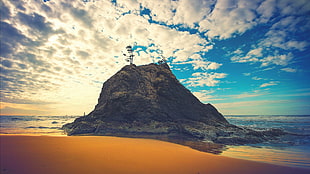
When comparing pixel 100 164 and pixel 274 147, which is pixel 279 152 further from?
pixel 100 164

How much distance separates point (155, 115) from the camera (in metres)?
21.8

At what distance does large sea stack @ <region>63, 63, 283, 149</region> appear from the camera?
18422 mm

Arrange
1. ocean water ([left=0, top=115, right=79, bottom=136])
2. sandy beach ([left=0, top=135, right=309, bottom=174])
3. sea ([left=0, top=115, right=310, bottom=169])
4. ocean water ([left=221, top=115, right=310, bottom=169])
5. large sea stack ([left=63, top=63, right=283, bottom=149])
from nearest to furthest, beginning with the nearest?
sandy beach ([left=0, top=135, right=309, bottom=174]) < ocean water ([left=221, top=115, right=310, bottom=169]) < sea ([left=0, top=115, right=310, bottom=169]) < large sea stack ([left=63, top=63, right=283, bottom=149]) < ocean water ([left=0, top=115, right=79, bottom=136])

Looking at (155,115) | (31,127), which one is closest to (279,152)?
(155,115)

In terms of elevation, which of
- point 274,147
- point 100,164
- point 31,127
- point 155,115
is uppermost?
point 155,115

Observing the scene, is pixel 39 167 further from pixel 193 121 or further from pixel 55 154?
pixel 193 121

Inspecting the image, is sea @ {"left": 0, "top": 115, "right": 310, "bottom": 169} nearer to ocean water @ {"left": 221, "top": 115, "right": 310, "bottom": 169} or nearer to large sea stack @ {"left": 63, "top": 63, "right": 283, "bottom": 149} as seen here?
ocean water @ {"left": 221, "top": 115, "right": 310, "bottom": 169}

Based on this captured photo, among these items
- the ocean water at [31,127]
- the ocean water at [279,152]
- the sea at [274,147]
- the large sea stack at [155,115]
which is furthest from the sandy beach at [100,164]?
the ocean water at [31,127]

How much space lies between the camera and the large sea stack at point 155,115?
60.4ft

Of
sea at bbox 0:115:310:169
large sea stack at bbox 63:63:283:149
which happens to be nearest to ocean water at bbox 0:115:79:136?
sea at bbox 0:115:310:169

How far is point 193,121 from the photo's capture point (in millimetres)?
22125

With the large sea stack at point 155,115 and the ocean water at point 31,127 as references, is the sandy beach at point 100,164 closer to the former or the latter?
the large sea stack at point 155,115

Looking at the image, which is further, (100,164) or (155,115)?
(155,115)

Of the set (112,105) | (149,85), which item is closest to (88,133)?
(112,105)
